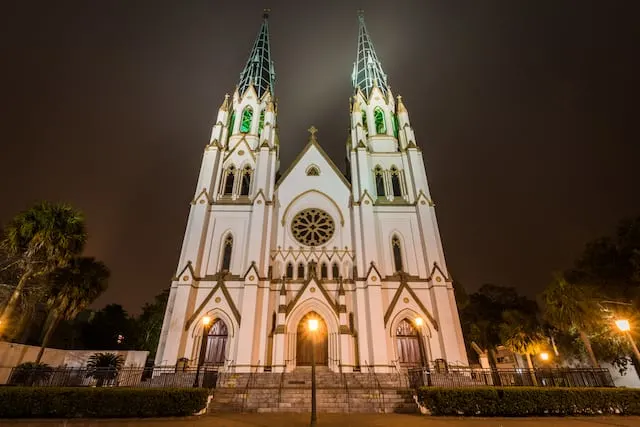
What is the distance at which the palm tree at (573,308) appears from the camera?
19.4 m

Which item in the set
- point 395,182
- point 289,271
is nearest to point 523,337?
point 395,182

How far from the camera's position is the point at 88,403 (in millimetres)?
10203

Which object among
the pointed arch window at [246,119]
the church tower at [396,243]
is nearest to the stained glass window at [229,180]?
the pointed arch window at [246,119]

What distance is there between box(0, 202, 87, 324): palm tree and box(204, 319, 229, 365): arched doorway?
8.75m

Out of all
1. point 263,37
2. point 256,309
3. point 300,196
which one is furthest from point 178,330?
point 263,37

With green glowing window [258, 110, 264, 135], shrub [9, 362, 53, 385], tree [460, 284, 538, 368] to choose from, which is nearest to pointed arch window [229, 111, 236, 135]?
green glowing window [258, 110, 264, 135]

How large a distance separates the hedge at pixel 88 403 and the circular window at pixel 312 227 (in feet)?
43.2

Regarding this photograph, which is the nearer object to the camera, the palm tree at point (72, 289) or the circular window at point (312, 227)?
the palm tree at point (72, 289)

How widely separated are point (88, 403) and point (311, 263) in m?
13.3

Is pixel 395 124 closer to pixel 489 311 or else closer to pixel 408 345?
pixel 408 345

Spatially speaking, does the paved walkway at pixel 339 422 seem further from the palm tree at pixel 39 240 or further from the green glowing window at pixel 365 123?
the green glowing window at pixel 365 123

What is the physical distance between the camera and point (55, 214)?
16.5m

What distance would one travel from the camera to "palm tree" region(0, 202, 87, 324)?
50.5 ft

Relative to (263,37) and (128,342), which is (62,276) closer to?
(128,342)
